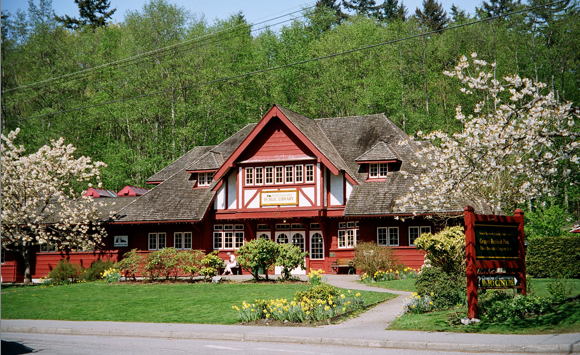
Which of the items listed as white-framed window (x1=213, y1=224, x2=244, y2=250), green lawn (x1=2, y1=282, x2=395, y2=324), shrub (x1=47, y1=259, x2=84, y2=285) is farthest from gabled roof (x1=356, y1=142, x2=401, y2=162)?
shrub (x1=47, y1=259, x2=84, y2=285)

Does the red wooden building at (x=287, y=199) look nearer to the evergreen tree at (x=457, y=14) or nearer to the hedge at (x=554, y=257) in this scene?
the hedge at (x=554, y=257)

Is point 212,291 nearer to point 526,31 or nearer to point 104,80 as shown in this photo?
point 526,31

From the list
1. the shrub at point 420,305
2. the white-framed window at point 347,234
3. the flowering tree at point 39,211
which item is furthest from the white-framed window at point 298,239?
the shrub at point 420,305

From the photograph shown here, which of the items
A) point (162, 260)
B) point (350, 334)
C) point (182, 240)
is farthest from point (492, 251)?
point (182, 240)

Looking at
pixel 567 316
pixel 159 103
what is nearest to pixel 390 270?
pixel 567 316

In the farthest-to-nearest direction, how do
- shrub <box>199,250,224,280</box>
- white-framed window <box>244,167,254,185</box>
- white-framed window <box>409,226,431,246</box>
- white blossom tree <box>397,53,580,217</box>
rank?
white-framed window <box>244,167,254,185</box> < white-framed window <box>409,226,431,246</box> < shrub <box>199,250,224,280</box> < white blossom tree <box>397,53,580,217</box>

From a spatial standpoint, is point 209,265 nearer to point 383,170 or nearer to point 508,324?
point 383,170

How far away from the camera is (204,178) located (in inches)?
1401

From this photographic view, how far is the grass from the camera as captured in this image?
477 inches

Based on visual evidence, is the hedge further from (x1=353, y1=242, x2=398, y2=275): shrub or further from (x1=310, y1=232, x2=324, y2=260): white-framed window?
(x1=310, y1=232, x2=324, y2=260): white-framed window

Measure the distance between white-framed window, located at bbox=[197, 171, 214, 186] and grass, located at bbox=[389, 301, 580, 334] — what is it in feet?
74.0

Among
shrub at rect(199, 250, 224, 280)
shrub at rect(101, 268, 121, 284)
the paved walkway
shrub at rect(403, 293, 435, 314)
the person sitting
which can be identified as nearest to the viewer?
the paved walkway

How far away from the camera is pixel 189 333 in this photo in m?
14.5

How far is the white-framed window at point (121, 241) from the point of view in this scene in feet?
114
